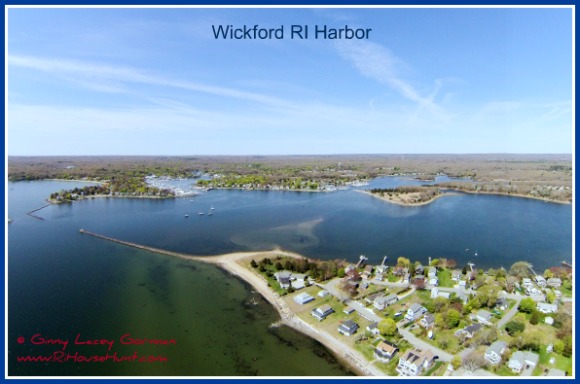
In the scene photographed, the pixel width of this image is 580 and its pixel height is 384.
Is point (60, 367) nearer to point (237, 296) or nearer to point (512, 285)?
point (237, 296)

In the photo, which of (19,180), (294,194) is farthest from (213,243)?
(19,180)

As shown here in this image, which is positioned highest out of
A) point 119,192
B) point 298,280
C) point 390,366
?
point 119,192

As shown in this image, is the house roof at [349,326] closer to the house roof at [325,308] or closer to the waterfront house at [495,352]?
the house roof at [325,308]

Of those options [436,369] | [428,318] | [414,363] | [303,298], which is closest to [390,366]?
[414,363]

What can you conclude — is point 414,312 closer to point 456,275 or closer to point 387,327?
point 387,327

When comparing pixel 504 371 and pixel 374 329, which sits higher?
pixel 374 329

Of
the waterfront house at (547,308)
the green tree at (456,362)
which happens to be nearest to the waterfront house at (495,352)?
the green tree at (456,362)


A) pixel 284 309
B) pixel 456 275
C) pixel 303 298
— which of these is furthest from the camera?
pixel 456 275

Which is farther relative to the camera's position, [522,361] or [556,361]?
[556,361]
